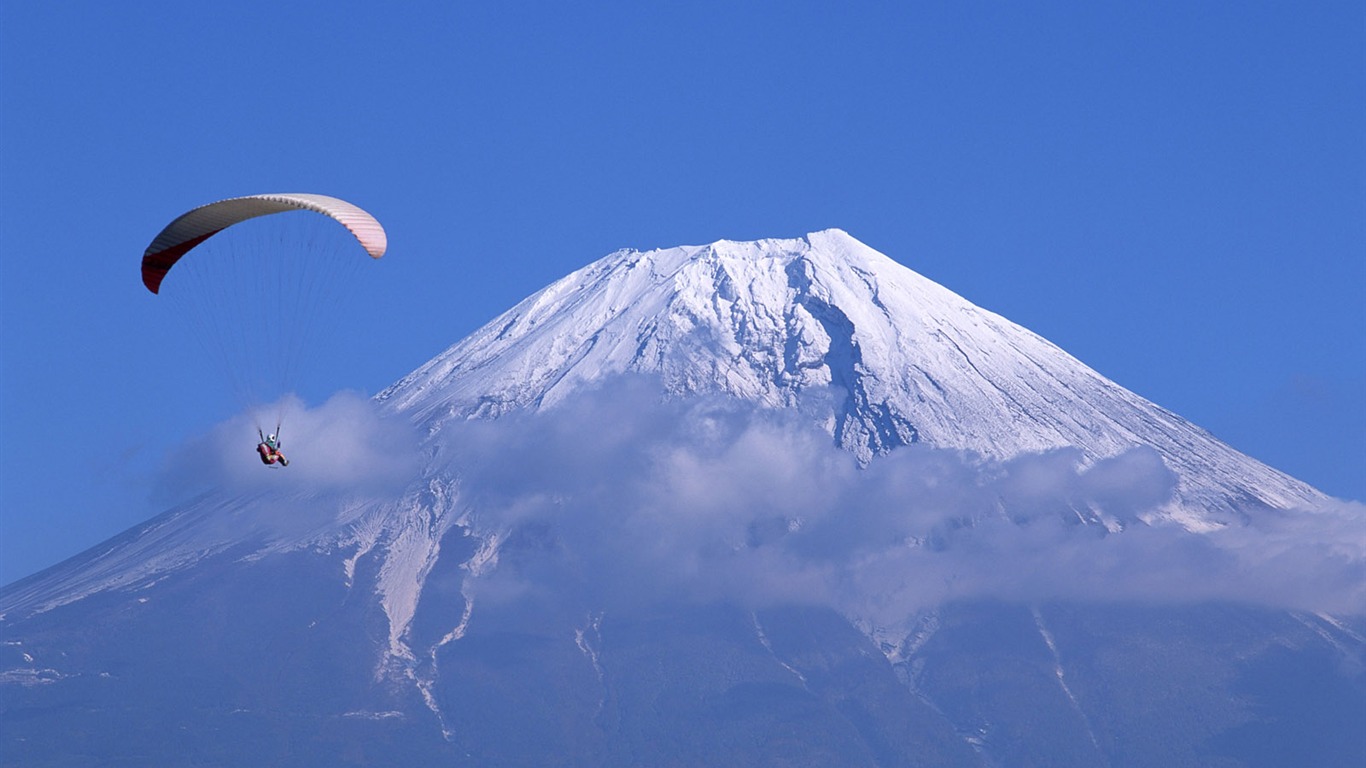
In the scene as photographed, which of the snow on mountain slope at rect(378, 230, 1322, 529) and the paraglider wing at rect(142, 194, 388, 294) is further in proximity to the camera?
the snow on mountain slope at rect(378, 230, 1322, 529)

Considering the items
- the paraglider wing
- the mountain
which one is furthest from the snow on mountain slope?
the paraglider wing

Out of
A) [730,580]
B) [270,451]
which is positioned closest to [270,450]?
[270,451]

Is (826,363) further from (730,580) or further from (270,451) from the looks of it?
(270,451)

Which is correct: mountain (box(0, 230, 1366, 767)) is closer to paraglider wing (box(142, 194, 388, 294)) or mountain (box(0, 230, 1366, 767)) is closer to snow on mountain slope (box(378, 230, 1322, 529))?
snow on mountain slope (box(378, 230, 1322, 529))

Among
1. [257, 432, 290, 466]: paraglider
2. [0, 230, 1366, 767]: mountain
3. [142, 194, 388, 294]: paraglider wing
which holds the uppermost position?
[0, 230, 1366, 767]: mountain

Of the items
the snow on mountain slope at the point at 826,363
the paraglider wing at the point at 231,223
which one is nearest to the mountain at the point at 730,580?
the snow on mountain slope at the point at 826,363

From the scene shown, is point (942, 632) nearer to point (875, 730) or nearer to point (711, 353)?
point (875, 730)

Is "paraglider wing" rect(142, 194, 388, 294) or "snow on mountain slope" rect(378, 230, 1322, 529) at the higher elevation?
"snow on mountain slope" rect(378, 230, 1322, 529)
